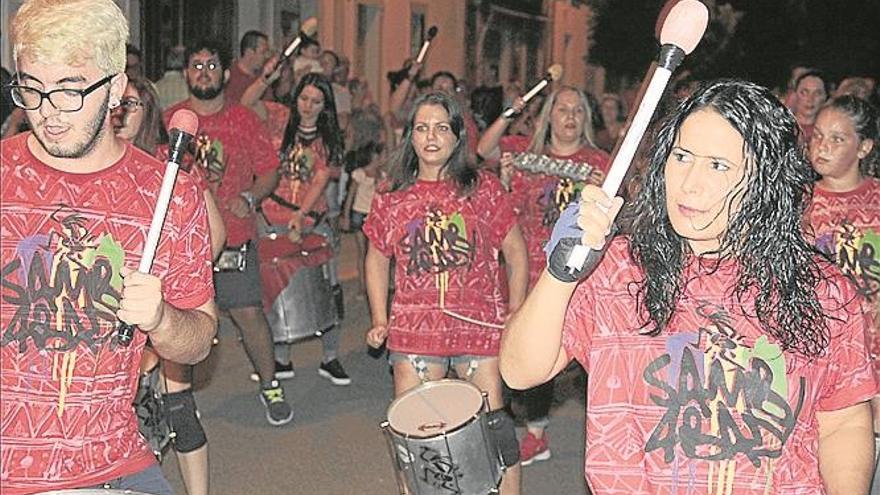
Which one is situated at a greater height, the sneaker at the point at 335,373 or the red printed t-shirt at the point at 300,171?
the red printed t-shirt at the point at 300,171

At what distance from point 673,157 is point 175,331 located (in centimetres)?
105

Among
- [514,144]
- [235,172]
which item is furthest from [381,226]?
[514,144]

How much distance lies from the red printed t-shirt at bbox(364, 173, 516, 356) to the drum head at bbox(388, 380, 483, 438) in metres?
0.69

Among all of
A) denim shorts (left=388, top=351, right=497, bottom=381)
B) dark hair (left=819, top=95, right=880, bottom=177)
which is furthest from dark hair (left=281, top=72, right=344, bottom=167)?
dark hair (left=819, top=95, right=880, bottom=177)

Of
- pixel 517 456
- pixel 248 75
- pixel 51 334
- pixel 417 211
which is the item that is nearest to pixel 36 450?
pixel 51 334

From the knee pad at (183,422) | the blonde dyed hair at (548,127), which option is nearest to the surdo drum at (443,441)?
the knee pad at (183,422)

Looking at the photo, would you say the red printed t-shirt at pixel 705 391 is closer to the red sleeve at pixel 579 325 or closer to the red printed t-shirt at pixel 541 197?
the red sleeve at pixel 579 325

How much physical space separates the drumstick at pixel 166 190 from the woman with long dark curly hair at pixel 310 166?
4.90 meters

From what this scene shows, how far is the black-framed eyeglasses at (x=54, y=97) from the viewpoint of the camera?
2805 millimetres

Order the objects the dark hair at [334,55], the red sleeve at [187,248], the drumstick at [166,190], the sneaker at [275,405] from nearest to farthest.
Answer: the drumstick at [166,190] < the red sleeve at [187,248] < the sneaker at [275,405] < the dark hair at [334,55]

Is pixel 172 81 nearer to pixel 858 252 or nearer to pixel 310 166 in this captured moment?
pixel 310 166

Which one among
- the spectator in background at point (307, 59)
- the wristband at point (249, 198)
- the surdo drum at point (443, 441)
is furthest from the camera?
the spectator in background at point (307, 59)

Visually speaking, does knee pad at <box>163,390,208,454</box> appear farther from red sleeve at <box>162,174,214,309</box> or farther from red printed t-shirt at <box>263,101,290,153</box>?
red printed t-shirt at <box>263,101,290,153</box>

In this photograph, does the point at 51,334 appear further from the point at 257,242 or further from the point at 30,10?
the point at 257,242
